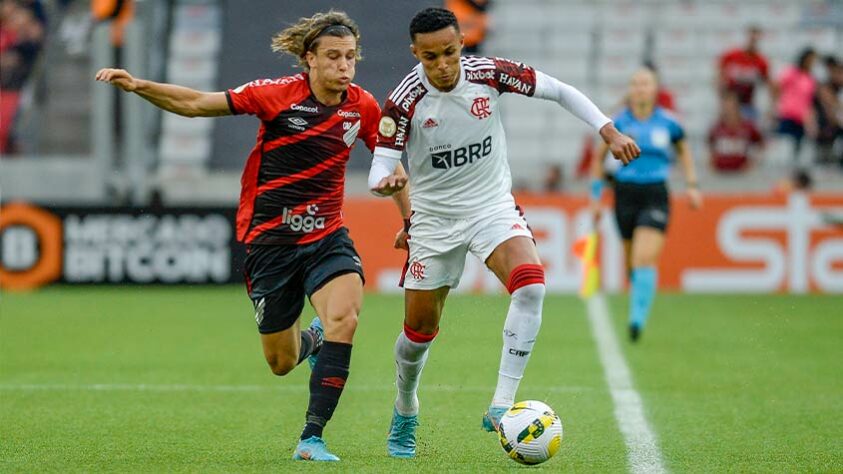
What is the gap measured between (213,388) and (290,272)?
2.61 m

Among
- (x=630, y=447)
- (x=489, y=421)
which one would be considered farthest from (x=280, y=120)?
(x=630, y=447)

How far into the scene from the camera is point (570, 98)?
7012 mm

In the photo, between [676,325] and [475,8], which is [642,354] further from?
[475,8]

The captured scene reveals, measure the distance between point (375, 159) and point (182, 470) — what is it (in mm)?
1674

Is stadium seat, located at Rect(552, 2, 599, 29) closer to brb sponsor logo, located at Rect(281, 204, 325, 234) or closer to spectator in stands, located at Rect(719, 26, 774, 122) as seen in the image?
spectator in stands, located at Rect(719, 26, 774, 122)

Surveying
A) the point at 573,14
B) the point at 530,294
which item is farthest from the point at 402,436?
the point at 573,14

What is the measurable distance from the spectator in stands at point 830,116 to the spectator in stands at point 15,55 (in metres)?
11.1

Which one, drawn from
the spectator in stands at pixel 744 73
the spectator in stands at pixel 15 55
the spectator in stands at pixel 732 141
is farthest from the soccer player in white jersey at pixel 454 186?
the spectator in stands at pixel 15 55

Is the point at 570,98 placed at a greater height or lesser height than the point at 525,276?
greater

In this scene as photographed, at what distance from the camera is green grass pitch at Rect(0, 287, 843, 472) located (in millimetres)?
6770

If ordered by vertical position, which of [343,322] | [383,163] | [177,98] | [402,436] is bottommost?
[402,436]

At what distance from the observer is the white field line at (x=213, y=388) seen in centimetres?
943

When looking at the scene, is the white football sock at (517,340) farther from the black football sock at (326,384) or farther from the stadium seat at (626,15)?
the stadium seat at (626,15)

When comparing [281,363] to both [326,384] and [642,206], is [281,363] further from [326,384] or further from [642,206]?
[642,206]
